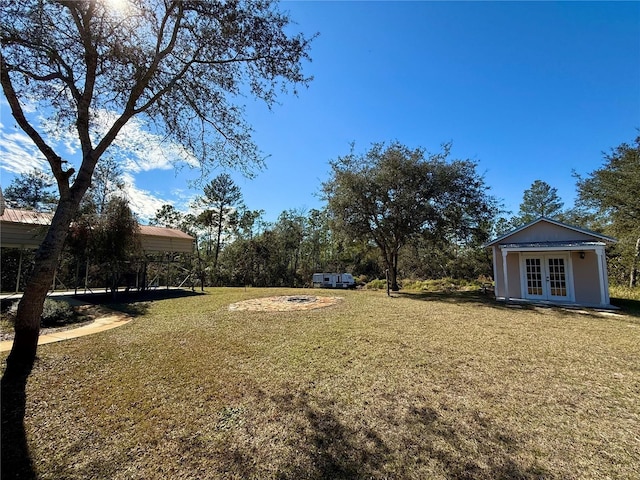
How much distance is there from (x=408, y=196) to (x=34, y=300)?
43.5 feet

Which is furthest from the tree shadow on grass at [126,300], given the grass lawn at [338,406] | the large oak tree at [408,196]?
the large oak tree at [408,196]

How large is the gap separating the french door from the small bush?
15.6 meters

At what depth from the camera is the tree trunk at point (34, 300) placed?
160 inches

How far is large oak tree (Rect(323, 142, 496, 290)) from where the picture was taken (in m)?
13.9

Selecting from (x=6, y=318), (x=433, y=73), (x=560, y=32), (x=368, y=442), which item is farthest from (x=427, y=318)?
(x=6, y=318)

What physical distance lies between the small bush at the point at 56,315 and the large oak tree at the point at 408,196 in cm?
1132

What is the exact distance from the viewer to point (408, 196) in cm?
1373

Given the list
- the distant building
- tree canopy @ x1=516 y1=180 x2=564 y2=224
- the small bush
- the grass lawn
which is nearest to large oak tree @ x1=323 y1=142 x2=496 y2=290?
the distant building

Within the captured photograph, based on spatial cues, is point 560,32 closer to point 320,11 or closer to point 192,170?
point 320,11

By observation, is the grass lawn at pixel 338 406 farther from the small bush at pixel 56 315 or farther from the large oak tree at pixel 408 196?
the large oak tree at pixel 408 196

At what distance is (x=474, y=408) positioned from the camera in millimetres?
3027

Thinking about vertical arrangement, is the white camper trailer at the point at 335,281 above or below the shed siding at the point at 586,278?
below

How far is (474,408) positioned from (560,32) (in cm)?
1016

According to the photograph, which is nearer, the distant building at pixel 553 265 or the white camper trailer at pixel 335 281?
the distant building at pixel 553 265
